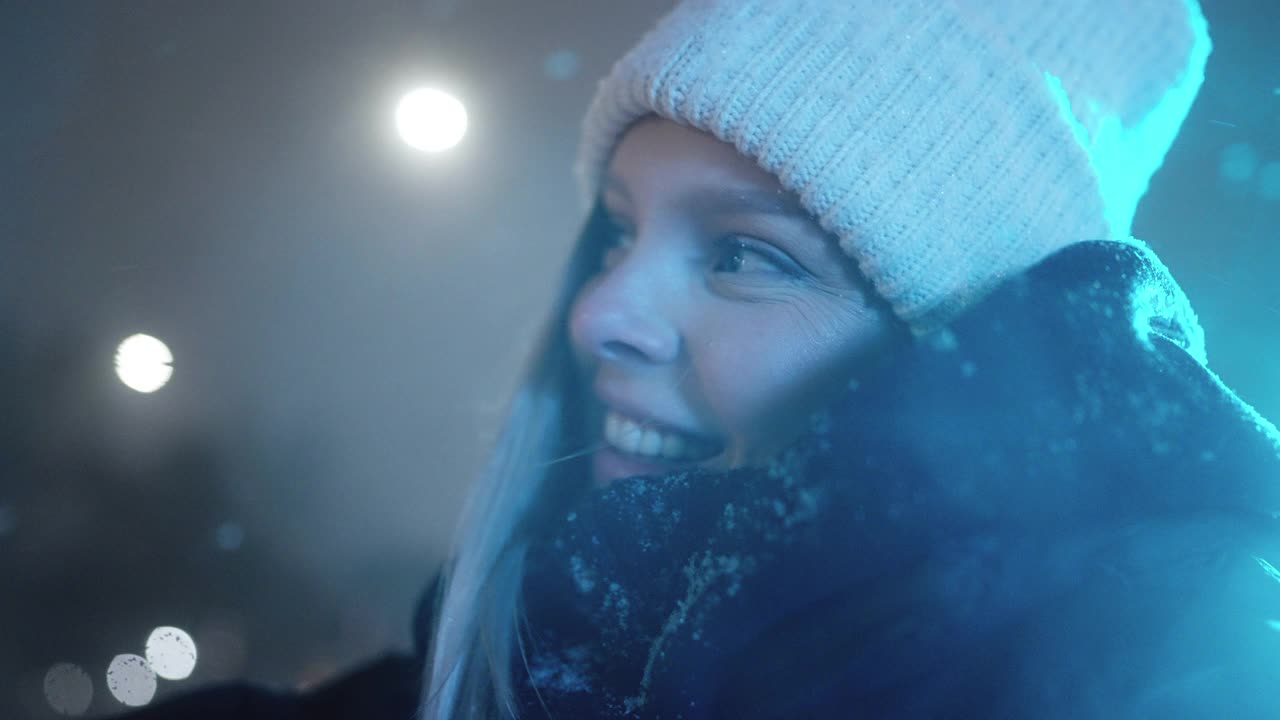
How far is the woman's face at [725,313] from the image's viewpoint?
438 millimetres

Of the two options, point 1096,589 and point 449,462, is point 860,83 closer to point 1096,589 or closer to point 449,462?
point 1096,589

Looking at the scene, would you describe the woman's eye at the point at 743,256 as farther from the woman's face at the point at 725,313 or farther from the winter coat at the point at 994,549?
the winter coat at the point at 994,549

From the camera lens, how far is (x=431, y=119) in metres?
0.64

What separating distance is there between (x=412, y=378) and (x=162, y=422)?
181 mm

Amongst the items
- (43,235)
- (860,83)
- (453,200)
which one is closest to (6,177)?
(43,235)

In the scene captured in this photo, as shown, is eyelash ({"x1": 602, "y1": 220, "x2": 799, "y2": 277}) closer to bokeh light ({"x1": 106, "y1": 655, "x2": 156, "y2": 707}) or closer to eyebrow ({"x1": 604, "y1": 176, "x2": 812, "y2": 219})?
eyebrow ({"x1": 604, "y1": 176, "x2": 812, "y2": 219})

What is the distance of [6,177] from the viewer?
0.49 metres

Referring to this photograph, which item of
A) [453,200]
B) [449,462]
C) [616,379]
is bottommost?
[449,462]

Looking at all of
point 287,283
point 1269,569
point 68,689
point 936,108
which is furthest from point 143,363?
point 1269,569

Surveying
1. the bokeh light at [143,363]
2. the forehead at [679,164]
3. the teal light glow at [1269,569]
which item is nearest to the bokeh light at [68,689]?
the bokeh light at [143,363]

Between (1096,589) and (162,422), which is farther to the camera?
(162,422)

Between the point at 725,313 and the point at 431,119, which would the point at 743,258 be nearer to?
the point at 725,313

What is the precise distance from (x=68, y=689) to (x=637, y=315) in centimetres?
44

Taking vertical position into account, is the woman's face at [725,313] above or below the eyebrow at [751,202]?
below
